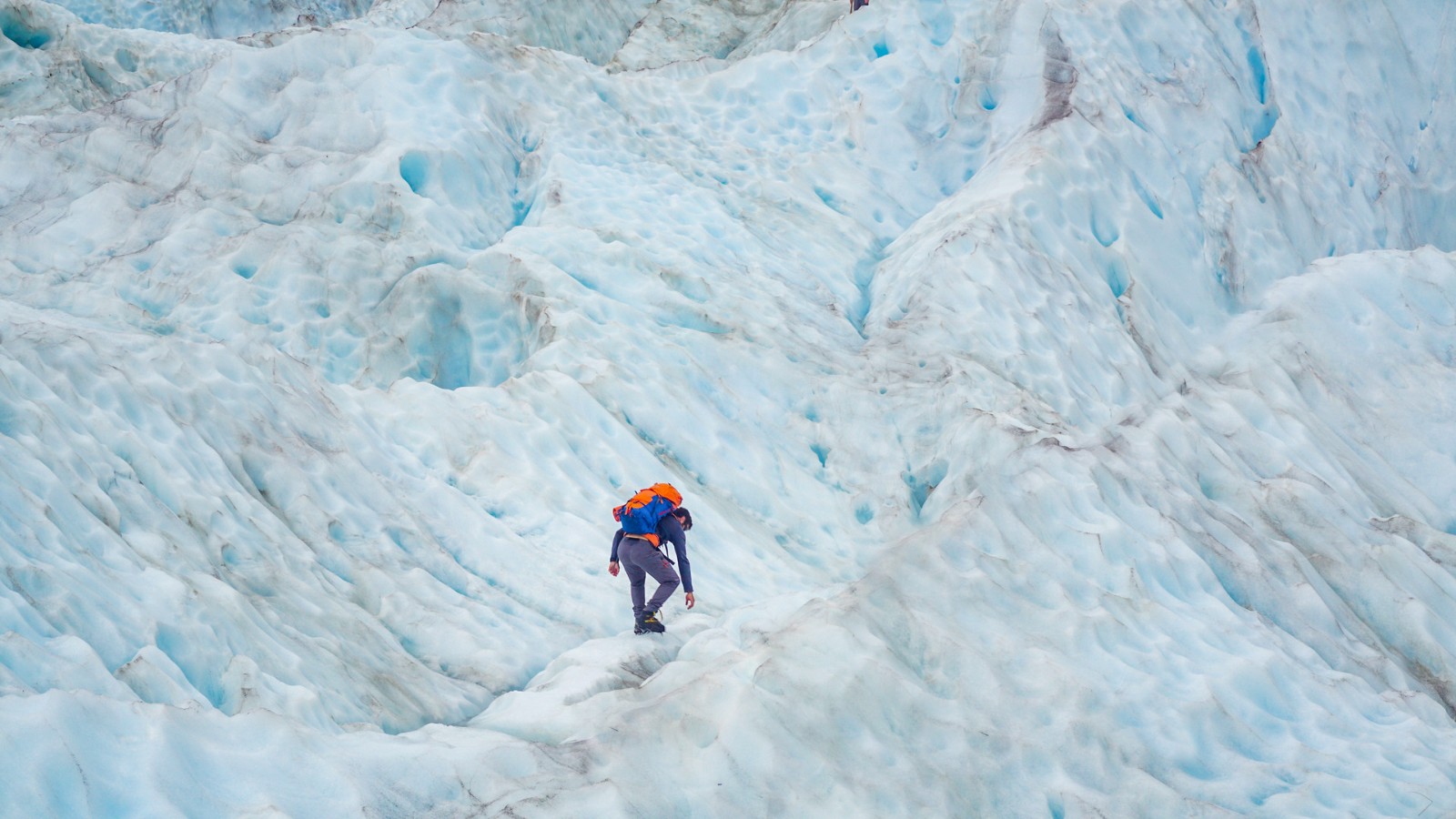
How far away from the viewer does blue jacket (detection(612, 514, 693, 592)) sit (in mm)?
7828

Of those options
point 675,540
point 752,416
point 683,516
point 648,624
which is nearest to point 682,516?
point 683,516

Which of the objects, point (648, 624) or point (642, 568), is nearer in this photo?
point (648, 624)

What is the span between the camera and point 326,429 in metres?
8.84

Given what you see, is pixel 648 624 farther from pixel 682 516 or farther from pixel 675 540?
pixel 682 516

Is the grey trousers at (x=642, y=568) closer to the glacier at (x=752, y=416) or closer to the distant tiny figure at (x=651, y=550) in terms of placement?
the distant tiny figure at (x=651, y=550)

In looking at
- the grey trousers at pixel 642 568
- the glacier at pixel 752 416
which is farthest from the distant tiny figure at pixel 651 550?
the glacier at pixel 752 416

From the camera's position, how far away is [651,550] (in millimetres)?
7809

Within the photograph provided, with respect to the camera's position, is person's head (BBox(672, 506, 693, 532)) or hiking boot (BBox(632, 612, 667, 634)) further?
person's head (BBox(672, 506, 693, 532))

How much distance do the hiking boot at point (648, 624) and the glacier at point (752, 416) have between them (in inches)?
4.5

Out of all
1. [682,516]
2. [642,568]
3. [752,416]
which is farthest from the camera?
[752,416]

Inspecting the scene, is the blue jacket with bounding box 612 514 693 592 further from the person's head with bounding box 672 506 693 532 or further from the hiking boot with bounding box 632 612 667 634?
the hiking boot with bounding box 632 612 667 634

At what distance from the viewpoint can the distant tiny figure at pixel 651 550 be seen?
25.4 ft

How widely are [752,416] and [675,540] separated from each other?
3318mm

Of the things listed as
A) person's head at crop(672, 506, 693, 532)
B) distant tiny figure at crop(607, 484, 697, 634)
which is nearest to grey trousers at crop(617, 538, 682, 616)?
distant tiny figure at crop(607, 484, 697, 634)
